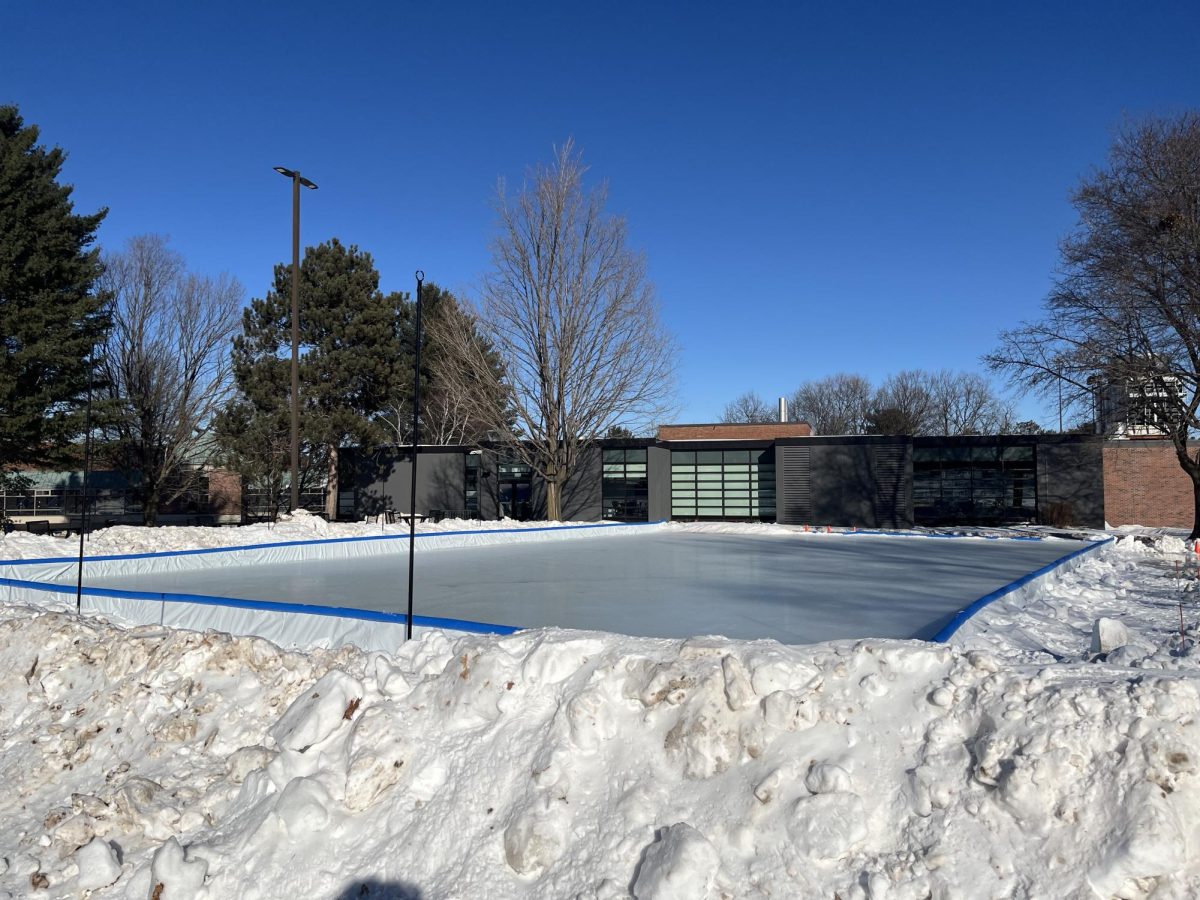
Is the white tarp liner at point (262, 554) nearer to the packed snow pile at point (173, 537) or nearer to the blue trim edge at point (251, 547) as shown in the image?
the blue trim edge at point (251, 547)

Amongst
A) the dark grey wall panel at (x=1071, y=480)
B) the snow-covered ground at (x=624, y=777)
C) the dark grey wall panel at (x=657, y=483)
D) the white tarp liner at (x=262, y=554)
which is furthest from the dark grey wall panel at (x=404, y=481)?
the snow-covered ground at (x=624, y=777)

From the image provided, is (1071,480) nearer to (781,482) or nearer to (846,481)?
(846,481)

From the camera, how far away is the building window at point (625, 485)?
91.9 ft

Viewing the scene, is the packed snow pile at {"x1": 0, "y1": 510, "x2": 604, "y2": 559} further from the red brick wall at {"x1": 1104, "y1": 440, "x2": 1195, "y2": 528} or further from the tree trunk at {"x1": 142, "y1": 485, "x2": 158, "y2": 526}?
the red brick wall at {"x1": 1104, "y1": 440, "x2": 1195, "y2": 528}

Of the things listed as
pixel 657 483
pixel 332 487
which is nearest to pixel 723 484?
pixel 657 483

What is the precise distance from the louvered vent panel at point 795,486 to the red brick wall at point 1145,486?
9.57 m

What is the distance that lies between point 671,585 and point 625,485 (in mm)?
18746

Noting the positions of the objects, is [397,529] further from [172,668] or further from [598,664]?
[598,664]

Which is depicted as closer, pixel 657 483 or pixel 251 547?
pixel 251 547

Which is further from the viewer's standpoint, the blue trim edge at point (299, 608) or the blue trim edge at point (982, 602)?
the blue trim edge at point (982, 602)

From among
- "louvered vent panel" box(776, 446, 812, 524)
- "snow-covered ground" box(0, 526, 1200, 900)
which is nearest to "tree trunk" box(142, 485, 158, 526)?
"louvered vent panel" box(776, 446, 812, 524)

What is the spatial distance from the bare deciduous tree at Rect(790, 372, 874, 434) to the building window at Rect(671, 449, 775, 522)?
30.2m

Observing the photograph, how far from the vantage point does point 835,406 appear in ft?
194

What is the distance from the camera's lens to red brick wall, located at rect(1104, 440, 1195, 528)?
25422mm
